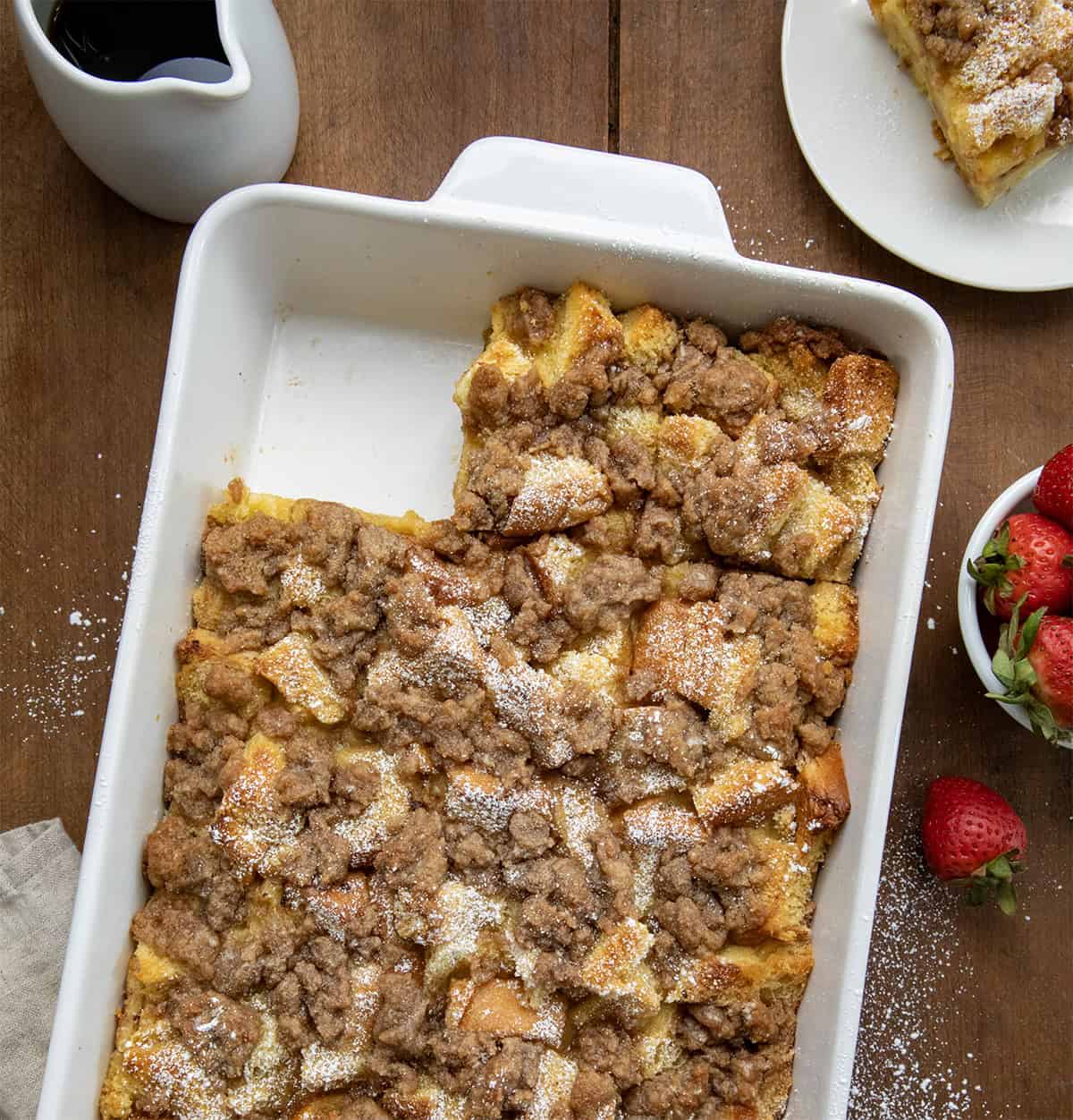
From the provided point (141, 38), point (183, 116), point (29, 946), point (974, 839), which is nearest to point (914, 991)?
point (974, 839)

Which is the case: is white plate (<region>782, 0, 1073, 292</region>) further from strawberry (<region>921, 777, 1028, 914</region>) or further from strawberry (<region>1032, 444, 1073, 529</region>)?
strawberry (<region>921, 777, 1028, 914</region>)

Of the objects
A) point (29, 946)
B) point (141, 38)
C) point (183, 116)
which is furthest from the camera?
point (29, 946)

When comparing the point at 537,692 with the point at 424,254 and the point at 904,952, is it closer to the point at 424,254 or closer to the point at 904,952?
the point at 424,254

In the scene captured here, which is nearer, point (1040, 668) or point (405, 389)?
point (1040, 668)

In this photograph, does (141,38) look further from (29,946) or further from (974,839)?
(974,839)

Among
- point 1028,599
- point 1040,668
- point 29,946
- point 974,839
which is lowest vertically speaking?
point 29,946

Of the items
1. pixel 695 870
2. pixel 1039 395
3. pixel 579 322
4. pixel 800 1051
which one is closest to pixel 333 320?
pixel 579 322
